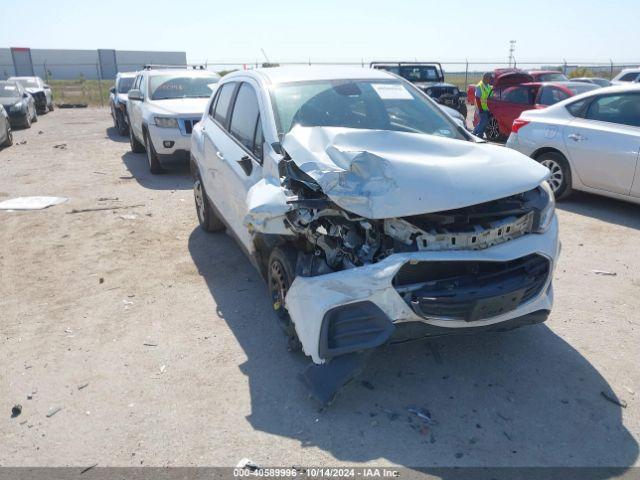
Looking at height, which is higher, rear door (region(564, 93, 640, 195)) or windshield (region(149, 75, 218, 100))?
windshield (region(149, 75, 218, 100))

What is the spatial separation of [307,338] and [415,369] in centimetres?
87

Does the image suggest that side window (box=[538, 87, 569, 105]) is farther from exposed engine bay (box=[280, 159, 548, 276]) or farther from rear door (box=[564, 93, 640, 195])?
exposed engine bay (box=[280, 159, 548, 276])

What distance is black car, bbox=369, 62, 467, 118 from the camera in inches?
681

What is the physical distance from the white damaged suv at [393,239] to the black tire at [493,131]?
402 inches

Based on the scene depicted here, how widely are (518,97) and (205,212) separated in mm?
9180

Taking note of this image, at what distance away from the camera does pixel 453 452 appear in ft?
9.30

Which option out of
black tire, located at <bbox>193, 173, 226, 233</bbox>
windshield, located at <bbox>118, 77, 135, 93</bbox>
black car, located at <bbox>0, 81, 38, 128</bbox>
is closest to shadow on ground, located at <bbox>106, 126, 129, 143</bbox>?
windshield, located at <bbox>118, 77, 135, 93</bbox>

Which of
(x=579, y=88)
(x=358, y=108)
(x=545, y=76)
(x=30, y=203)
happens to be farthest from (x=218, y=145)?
(x=545, y=76)

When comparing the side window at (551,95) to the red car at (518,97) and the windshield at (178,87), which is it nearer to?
the red car at (518,97)

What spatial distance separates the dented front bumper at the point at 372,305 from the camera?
2.98 metres

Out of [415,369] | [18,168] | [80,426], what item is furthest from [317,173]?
[18,168]

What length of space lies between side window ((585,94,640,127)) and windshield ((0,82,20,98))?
58.3ft

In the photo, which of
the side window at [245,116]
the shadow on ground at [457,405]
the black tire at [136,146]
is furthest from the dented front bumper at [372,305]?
the black tire at [136,146]

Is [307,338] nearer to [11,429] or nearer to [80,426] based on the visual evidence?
[80,426]
